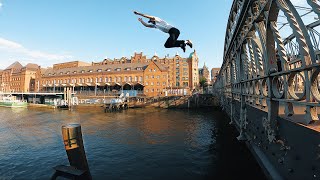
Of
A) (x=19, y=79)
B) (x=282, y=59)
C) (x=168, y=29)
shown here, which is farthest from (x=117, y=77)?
(x=19, y=79)

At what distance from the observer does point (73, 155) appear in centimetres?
734

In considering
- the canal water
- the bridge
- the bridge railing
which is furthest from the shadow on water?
the bridge railing

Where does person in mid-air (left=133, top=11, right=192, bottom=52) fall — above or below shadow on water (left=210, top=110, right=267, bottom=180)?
above

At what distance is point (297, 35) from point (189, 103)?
5260cm

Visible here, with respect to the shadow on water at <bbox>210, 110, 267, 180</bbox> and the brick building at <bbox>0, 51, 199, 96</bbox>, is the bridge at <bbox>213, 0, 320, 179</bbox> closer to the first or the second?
the shadow on water at <bbox>210, 110, 267, 180</bbox>

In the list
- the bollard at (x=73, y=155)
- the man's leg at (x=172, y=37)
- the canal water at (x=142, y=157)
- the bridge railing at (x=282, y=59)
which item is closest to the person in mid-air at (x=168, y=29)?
the man's leg at (x=172, y=37)

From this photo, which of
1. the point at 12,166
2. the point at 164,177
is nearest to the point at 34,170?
the point at 12,166

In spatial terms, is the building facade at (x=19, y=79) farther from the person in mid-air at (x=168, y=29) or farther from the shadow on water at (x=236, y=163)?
the person in mid-air at (x=168, y=29)

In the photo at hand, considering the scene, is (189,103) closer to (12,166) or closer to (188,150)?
(188,150)

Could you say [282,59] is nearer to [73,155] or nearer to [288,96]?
[288,96]

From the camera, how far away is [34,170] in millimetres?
11445

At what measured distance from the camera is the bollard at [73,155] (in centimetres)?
708

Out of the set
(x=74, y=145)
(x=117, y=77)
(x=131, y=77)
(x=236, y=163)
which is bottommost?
(x=236, y=163)

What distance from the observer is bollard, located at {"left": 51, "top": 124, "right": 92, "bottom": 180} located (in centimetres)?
708
